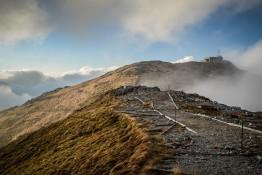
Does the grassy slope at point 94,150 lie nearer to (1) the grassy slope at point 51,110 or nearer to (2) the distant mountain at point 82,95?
(2) the distant mountain at point 82,95

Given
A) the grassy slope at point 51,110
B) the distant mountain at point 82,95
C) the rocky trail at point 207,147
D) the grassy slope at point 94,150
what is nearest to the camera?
the rocky trail at point 207,147

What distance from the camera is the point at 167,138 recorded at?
2019 cm

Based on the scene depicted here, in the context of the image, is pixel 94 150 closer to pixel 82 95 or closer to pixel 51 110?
pixel 51 110

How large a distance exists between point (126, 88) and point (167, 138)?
3687cm

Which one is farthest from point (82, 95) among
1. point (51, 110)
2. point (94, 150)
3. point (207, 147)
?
point (207, 147)

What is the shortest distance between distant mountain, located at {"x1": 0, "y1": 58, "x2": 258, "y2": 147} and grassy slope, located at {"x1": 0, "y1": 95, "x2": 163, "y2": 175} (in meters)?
61.3

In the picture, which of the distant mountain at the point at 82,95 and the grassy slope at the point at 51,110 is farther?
the distant mountain at the point at 82,95

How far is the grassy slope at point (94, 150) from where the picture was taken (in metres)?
17.2

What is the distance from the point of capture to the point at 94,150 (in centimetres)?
2297

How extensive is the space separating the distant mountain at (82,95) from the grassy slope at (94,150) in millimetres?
61299

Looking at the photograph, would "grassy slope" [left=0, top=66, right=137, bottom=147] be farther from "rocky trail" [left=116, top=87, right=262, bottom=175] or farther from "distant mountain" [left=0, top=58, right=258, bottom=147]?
"rocky trail" [left=116, top=87, right=262, bottom=175]

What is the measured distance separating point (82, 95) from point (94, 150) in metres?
121

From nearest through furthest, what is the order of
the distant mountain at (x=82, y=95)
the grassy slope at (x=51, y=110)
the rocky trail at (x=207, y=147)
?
the rocky trail at (x=207, y=147), the grassy slope at (x=51, y=110), the distant mountain at (x=82, y=95)

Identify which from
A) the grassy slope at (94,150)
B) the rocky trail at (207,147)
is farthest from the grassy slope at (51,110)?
the rocky trail at (207,147)
